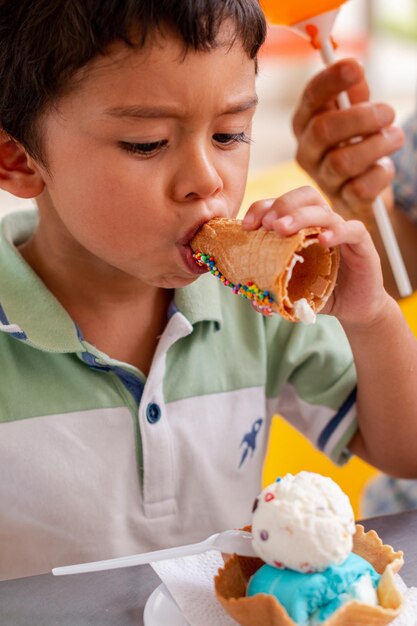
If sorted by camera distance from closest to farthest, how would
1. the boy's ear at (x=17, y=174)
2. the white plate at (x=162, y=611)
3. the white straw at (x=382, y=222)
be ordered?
the white plate at (x=162, y=611)
the boy's ear at (x=17, y=174)
the white straw at (x=382, y=222)

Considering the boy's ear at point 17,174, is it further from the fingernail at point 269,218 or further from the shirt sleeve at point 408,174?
the shirt sleeve at point 408,174

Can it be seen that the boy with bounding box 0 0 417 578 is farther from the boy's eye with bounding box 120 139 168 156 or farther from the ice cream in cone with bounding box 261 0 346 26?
the ice cream in cone with bounding box 261 0 346 26

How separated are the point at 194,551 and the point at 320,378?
0.47m

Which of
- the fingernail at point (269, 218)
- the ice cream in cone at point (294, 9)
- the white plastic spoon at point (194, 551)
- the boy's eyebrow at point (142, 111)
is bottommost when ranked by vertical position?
the white plastic spoon at point (194, 551)

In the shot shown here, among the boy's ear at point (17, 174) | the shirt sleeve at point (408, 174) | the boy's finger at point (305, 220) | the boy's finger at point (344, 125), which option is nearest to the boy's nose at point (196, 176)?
the boy's finger at point (305, 220)

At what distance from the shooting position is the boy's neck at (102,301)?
115 centimetres

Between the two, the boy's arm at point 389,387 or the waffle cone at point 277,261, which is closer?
the waffle cone at point 277,261

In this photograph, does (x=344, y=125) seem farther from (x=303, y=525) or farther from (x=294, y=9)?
(x=303, y=525)

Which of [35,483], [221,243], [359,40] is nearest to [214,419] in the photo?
[35,483]

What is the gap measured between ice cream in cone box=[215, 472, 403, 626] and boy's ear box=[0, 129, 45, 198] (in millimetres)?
511

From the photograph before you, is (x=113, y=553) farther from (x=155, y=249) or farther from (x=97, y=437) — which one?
(x=155, y=249)

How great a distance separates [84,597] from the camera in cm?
84

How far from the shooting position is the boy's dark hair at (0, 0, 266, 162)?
0.88m

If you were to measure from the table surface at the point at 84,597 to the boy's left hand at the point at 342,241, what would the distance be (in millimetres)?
292
